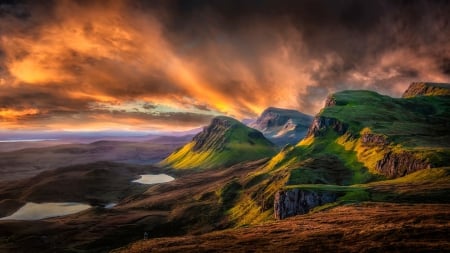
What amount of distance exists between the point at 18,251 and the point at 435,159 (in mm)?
168142

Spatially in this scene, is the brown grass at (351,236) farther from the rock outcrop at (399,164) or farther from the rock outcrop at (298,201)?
the rock outcrop at (399,164)

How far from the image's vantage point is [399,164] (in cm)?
15100

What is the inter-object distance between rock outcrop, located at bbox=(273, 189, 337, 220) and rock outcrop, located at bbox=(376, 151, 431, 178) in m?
52.4

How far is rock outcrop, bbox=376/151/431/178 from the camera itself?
140 m

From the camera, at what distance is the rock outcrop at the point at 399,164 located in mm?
140075

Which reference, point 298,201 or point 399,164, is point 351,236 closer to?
point 298,201

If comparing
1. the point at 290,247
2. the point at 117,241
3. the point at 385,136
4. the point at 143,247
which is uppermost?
the point at 385,136

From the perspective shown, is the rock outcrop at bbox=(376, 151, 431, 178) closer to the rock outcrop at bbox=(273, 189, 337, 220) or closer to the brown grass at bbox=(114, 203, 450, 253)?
the rock outcrop at bbox=(273, 189, 337, 220)

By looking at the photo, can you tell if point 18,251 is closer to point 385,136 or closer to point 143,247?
point 143,247

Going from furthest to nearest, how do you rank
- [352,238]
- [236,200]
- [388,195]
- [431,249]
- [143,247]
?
[236,200], [388,195], [143,247], [352,238], [431,249]

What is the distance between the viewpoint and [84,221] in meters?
169

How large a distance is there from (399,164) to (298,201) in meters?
64.2

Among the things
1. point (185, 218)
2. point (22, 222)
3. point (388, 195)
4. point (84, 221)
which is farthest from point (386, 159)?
point (22, 222)

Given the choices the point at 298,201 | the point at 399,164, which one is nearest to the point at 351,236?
the point at 298,201
